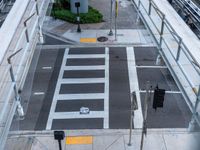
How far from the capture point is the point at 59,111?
51.6 feet

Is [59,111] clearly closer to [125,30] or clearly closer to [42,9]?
[42,9]

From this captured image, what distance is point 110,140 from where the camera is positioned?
13914 millimetres

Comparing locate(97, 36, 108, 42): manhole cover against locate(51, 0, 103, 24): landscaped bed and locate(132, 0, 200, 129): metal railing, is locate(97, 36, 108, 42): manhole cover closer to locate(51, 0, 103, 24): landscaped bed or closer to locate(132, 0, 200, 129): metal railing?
locate(51, 0, 103, 24): landscaped bed

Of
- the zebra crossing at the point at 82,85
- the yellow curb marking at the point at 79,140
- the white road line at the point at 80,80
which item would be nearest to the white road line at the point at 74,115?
the zebra crossing at the point at 82,85

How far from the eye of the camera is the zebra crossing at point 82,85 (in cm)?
1552

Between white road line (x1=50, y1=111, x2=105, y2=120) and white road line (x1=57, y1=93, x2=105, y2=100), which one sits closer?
white road line (x1=50, y1=111, x2=105, y2=120)

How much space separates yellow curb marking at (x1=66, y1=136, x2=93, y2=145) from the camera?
1384 cm

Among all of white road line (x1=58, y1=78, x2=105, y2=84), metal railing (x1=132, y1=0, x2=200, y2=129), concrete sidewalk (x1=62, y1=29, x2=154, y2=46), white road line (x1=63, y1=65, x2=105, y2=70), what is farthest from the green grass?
metal railing (x1=132, y1=0, x2=200, y2=129)

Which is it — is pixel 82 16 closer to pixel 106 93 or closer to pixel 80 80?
pixel 80 80

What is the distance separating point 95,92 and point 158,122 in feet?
12.8

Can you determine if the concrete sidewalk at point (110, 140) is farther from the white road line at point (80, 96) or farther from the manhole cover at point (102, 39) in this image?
the manhole cover at point (102, 39)

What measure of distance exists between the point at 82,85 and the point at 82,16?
28.0 feet

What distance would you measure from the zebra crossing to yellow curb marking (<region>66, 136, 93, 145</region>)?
1.10 metres

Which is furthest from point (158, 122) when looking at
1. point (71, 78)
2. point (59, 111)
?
point (71, 78)
